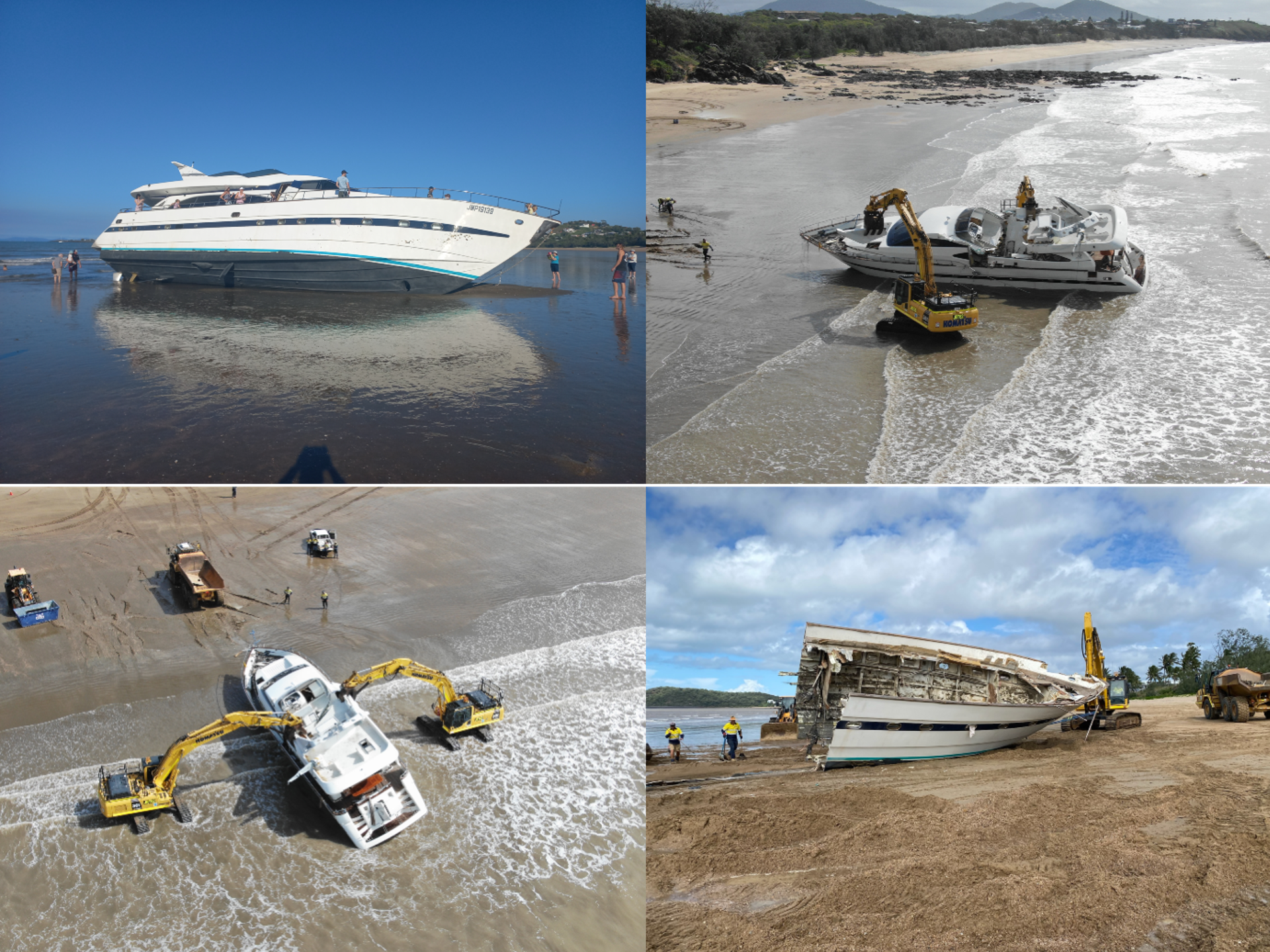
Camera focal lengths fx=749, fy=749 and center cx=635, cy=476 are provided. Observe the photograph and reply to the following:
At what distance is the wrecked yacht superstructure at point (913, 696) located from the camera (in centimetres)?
861

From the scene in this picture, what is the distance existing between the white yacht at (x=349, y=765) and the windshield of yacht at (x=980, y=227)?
1443 cm

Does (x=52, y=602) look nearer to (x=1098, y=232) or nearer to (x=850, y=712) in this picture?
(x=850, y=712)

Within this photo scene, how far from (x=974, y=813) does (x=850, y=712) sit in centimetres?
208

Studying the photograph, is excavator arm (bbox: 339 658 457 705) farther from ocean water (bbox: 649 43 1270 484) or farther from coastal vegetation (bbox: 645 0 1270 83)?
coastal vegetation (bbox: 645 0 1270 83)

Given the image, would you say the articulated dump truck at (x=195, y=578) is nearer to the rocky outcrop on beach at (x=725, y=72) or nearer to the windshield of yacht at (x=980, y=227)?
Answer: the windshield of yacht at (x=980, y=227)

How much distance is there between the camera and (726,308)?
1524 centimetres

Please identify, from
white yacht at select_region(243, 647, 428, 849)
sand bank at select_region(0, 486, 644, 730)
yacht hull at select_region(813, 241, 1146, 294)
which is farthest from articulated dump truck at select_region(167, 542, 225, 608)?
yacht hull at select_region(813, 241, 1146, 294)

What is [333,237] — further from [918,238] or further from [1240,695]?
[1240,695]

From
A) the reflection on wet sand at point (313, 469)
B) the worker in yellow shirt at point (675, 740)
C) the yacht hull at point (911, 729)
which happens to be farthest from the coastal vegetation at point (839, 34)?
the yacht hull at point (911, 729)

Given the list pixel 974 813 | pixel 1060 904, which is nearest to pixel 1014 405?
pixel 974 813

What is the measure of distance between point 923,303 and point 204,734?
40.3ft

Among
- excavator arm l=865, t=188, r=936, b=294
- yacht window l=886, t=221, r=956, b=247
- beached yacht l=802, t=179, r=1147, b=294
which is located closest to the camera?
excavator arm l=865, t=188, r=936, b=294

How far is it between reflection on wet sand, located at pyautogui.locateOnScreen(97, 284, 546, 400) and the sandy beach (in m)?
15.5

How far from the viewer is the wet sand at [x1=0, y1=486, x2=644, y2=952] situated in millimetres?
6398
